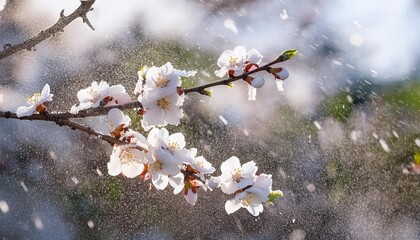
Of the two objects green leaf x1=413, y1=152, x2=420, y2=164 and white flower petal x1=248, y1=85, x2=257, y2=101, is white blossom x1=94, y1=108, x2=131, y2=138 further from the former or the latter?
green leaf x1=413, y1=152, x2=420, y2=164

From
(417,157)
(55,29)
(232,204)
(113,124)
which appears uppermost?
(55,29)

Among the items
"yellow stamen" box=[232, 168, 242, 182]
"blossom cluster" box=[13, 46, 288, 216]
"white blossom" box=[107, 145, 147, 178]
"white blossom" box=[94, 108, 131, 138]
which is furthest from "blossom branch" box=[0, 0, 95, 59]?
"yellow stamen" box=[232, 168, 242, 182]

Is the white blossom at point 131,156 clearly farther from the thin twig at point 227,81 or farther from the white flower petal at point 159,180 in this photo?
the thin twig at point 227,81

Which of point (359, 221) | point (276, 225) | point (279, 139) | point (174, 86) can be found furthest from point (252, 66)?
point (359, 221)

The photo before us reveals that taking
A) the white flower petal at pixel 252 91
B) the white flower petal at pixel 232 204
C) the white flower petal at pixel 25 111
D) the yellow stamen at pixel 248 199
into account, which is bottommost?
the white flower petal at pixel 232 204

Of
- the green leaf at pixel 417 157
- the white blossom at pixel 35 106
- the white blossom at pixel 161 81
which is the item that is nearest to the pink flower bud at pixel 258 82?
the white blossom at pixel 161 81

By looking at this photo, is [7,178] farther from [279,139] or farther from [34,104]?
[34,104]

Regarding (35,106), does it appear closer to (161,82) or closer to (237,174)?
(161,82)

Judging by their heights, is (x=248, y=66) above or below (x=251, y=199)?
above

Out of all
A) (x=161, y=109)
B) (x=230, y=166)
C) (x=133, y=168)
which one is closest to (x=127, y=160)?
(x=133, y=168)
